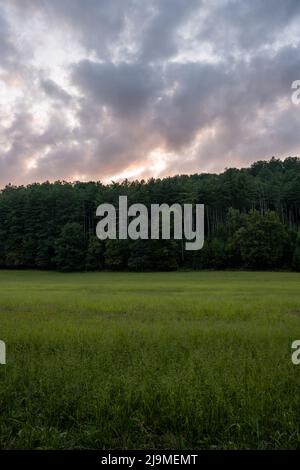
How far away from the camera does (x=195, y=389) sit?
283 inches

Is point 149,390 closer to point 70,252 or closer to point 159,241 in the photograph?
point 159,241

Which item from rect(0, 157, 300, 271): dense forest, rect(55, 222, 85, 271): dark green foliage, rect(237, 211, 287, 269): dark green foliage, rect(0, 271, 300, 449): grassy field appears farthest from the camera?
rect(55, 222, 85, 271): dark green foliage

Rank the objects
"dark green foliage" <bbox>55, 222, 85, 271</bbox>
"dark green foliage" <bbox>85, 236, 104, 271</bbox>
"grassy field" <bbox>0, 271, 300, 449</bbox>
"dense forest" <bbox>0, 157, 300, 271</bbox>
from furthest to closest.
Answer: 1. "dark green foliage" <bbox>55, 222, 85, 271</bbox>
2. "dark green foliage" <bbox>85, 236, 104, 271</bbox>
3. "dense forest" <bbox>0, 157, 300, 271</bbox>
4. "grassy field" <bbox>0, 271, 300, 449</bbox>

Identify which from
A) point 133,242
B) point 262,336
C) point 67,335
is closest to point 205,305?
point 262,336

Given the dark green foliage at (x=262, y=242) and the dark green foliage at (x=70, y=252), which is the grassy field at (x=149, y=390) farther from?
the dark green foliage at (x=70, y=252)

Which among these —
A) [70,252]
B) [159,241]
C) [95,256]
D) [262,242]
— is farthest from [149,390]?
[70,252]

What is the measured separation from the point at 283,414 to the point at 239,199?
Result: 349ft

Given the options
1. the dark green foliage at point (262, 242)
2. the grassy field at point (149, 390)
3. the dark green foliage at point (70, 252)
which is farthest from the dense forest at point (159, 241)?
the grassy field at point (149, 390)

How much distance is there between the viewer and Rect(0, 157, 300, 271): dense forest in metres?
82.4

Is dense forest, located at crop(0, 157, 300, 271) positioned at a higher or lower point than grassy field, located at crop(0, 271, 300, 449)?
higher

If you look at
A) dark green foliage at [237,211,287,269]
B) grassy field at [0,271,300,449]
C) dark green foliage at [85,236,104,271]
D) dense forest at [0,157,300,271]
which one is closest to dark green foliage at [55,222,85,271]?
dense forest at [0,157,300,271]

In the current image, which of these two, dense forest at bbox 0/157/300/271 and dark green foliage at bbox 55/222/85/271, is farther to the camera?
dark green foliage at bbox 55/222/85/271

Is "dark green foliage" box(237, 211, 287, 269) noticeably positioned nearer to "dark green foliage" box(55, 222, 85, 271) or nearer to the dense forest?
the dense forest
